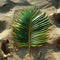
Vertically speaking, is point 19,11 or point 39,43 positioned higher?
point 19,11

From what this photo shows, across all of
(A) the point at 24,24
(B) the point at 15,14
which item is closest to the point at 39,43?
(A) the point at 24,24

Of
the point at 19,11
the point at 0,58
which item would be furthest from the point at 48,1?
the point at 0,58

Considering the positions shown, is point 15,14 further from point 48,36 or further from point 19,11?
point 48,36

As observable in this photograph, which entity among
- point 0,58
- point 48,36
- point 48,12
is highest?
point 48,12

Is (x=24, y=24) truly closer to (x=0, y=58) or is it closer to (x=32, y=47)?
(x=32, y=47)

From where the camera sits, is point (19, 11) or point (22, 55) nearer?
point (22, 55)

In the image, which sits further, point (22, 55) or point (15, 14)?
point (15, 14)
